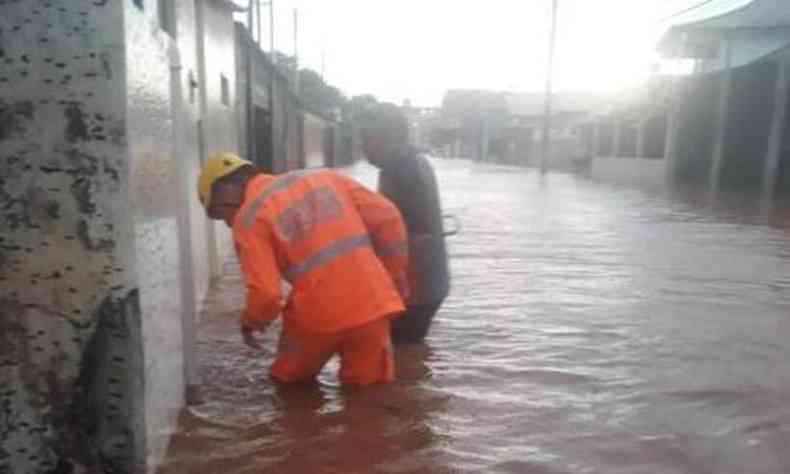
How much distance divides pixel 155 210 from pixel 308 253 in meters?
0.79

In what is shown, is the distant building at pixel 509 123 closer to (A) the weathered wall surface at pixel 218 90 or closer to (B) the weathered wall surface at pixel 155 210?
(A) the weathered wall surface at pixel 218 90

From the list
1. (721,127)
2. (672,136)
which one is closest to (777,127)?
(721,127)

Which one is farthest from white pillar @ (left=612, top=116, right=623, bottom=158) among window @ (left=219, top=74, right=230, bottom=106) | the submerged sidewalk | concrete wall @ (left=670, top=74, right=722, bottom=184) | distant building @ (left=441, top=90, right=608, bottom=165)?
the submerged sidewalk

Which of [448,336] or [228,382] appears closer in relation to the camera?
[228,382]

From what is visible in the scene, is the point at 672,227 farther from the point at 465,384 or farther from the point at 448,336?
the point at 465,384

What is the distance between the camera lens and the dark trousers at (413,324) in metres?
4.92

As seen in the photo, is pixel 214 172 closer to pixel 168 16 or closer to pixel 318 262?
pixel 318 262

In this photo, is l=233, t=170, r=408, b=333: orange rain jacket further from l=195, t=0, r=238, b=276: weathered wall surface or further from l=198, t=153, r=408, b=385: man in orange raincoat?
l=195, t=0, r=238, b=276: weathered wall surface

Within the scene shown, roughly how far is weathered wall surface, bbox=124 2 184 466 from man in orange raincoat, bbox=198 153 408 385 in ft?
0.90

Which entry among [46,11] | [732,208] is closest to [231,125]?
[46,11]

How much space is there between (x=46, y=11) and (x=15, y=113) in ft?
0.94

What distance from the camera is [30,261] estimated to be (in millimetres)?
2162

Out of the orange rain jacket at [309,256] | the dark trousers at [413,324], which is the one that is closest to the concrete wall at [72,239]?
the orange rain jacket at [309,256]

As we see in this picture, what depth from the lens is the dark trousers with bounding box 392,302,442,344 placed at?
16.1ft
